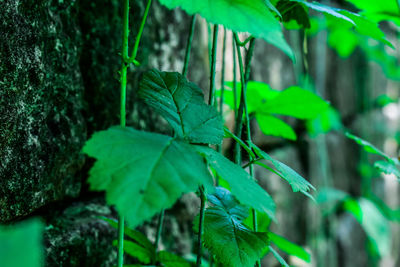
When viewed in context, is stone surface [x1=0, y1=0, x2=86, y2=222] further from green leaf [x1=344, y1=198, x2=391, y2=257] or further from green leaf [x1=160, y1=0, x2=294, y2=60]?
green leaf [x1=344, y1=198, x2=391, y2=257]

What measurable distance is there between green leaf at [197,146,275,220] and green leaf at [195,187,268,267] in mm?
101

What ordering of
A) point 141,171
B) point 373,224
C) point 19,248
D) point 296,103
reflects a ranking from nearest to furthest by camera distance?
point 19,248 < point 141,171 < point 296,103 < point 373,224

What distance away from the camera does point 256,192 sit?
1.17 feet

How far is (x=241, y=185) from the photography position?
0.35 m

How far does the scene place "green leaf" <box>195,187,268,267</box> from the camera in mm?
427

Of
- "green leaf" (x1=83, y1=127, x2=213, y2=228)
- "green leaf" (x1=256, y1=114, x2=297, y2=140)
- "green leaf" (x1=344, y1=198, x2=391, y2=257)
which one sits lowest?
"green leaf" (x1=344, y1=198, x2=391, y2=257)

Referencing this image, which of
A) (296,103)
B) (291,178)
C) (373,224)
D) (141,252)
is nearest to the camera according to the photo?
(291,178)

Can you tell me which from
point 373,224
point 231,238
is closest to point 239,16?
point 231,238

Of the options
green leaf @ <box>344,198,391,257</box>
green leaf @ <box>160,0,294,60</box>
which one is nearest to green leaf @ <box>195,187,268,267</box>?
green leaf @ <box>160,0,294,60</box>

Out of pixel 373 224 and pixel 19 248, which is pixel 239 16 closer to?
pixel 19 248

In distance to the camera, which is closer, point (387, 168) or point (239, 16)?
point (239, 16)

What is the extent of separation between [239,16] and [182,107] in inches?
5.2

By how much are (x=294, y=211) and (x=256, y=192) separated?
1.46 m

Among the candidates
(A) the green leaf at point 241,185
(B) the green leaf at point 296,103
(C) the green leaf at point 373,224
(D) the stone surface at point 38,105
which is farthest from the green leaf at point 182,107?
(C) the green leaf at point 373,224
